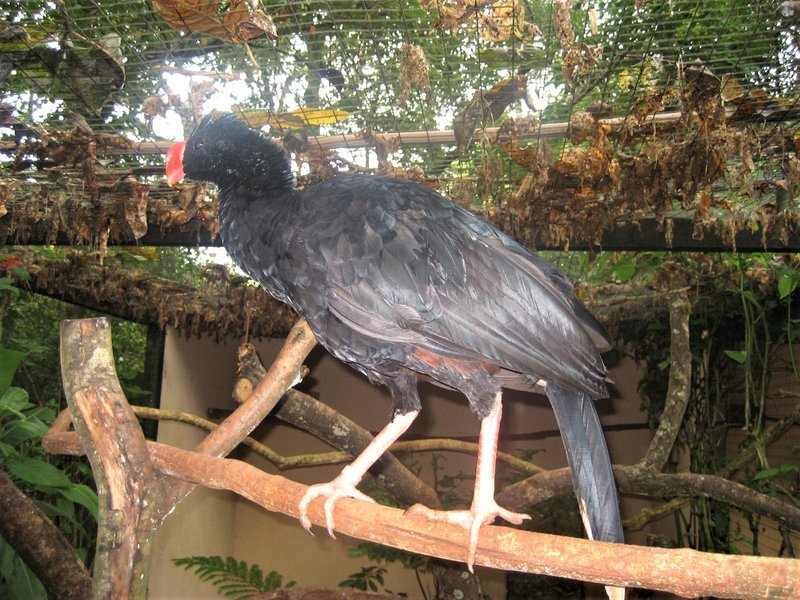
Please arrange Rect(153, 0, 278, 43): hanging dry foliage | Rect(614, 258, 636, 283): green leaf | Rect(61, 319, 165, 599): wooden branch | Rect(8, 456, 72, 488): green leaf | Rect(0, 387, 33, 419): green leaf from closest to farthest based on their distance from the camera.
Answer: Rect(61, 319, 165, 599): wooden branch → Rect(153, 0, 278, 43): hanging dry foliage → Rect(8, 456, 72, 488): green leaf → Rect(0, 387, 33, 419): green leaf → Rect(614, 258, 636, 283): green leaf

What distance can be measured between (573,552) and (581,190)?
1907 millimetres

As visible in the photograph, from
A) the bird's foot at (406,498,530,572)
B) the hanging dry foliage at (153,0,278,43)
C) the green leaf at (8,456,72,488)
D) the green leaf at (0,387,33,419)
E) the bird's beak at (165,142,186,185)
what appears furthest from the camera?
the green leaf at (0,387,33,419)

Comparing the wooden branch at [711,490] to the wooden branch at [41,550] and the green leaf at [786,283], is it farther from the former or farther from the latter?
the wooden branch at [41,550]

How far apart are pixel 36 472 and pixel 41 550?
41 centimetres

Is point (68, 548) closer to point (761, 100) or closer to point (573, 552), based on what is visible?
point (573, 552)

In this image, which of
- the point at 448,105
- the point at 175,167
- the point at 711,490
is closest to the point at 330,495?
the point at 175,167

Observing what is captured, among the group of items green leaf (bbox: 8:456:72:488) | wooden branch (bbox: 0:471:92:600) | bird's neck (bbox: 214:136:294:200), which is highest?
bird's neck (bbox: 214:136:294:200)

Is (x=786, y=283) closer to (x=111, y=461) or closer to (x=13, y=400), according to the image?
(x=111, y=461)

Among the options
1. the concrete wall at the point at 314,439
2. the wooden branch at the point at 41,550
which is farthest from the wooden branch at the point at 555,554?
the concrete wall at the point at 314,439

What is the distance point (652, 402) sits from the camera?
483cm

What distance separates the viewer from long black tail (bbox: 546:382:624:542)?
1.56 m

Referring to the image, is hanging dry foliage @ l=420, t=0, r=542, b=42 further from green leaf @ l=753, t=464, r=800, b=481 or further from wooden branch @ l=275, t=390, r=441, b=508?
green leaf @ l=753, t=464, r=800, b=481

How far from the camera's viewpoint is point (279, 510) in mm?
1643

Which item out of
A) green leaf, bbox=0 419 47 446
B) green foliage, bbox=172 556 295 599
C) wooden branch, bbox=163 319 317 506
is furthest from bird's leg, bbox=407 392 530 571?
green foliage, bbox=172 556 295 599
